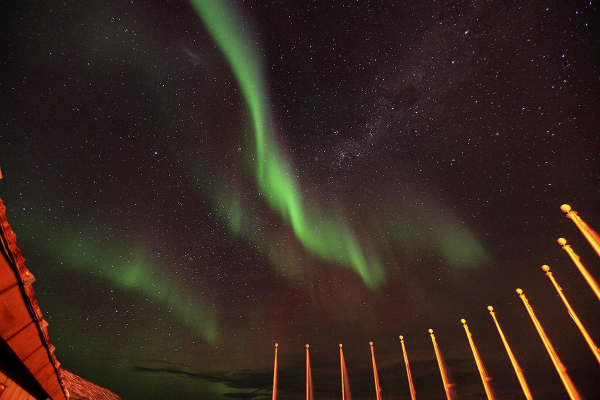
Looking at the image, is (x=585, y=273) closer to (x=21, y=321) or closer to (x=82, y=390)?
(x=21, y=321)

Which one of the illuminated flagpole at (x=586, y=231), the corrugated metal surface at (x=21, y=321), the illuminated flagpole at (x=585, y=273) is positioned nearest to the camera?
the corrugated metal surface at (x=21, y=321)

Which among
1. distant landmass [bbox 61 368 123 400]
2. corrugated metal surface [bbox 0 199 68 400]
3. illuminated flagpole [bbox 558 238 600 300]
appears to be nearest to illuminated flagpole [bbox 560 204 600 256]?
illuminated flagpole [bbox 558 238 600 300]

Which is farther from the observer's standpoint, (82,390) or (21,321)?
(82,390)

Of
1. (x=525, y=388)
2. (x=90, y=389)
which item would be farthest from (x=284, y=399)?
(x=525, y=388)

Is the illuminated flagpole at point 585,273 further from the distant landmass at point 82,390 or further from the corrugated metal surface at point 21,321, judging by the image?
the distant landmass at point 82,390

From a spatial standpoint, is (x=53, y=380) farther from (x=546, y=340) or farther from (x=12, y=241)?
(x=546, y=340)

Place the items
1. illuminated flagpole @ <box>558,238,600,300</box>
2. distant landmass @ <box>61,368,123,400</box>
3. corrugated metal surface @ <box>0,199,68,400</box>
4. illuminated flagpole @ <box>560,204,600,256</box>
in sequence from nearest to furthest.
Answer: corrugated metal surface @ <box>0,199,68,400</box>, illuminated flagpole @ <box>560,204,600,256</box>, illuminated flagpole @ <box>558,238,600,300</box>, distant landmass @ <box>61,368,123,400</box>

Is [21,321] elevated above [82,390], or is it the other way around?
[82,390]

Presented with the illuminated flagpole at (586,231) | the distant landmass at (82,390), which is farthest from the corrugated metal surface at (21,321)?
the distant landmass at (82,390)

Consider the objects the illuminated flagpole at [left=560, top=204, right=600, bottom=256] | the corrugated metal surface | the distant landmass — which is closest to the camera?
the corrugated metal surface

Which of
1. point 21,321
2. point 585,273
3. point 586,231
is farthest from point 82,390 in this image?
point 586,231

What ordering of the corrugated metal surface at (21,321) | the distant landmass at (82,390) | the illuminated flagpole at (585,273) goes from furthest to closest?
the distant landmass at (82,390) < the illuminated flagpole at (585,273) < the corrugated metal surface at (21,321)

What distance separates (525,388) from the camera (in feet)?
52.4

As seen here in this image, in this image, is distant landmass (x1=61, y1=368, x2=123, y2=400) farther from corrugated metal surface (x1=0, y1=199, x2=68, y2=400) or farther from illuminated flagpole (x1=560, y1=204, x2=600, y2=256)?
illuminated flagpole (x1=560, y1=204, x2=600, y2=256)
